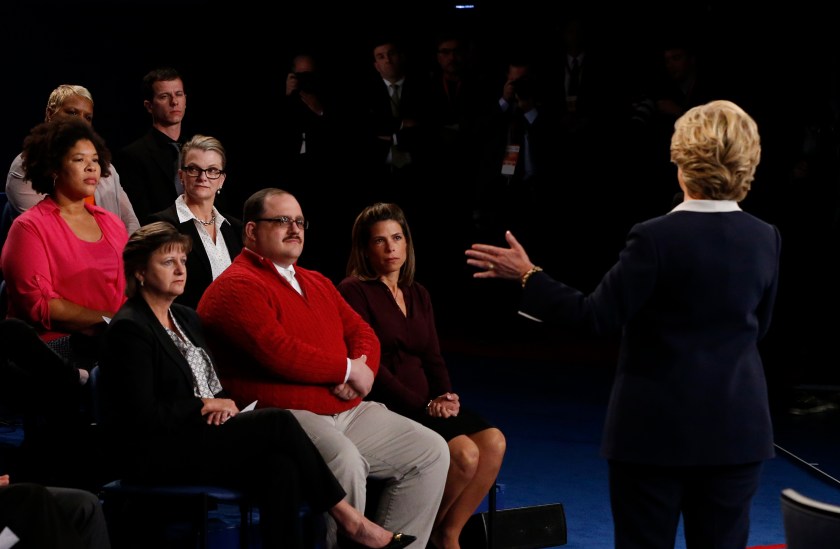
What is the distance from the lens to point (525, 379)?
6.54 meters

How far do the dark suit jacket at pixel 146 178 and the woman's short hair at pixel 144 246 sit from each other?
5.11 feet

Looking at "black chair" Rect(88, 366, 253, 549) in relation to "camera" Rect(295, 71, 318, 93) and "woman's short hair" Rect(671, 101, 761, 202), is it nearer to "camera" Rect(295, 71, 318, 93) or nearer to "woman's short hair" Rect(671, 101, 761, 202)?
"woman's short hair" Rect(671, 101, 761, 202)

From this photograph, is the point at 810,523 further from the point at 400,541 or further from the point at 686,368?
the point at 400,541

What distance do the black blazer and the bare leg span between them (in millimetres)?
842

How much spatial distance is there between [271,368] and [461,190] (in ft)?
12.4

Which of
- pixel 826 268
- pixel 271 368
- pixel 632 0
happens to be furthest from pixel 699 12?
pixel 271 368

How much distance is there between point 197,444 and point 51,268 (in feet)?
3.49

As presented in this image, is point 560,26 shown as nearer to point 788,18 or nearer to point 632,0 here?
point 632,0

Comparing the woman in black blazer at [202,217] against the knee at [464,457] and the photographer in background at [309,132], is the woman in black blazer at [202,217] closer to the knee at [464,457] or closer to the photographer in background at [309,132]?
the knee at [464,457]

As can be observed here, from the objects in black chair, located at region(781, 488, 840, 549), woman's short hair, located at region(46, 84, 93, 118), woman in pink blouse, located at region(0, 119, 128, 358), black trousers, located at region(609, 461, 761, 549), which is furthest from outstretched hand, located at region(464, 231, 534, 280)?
woman's short hair, located at region(46, 84, 93, 118)

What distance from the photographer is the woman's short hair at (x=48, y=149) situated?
4082mm

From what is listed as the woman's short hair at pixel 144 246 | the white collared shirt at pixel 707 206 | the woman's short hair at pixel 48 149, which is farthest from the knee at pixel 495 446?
the woman's short hair at pixel 48 149

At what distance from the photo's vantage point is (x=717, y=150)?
2.48 meters

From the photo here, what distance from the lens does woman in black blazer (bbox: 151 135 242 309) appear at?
4223 mm
